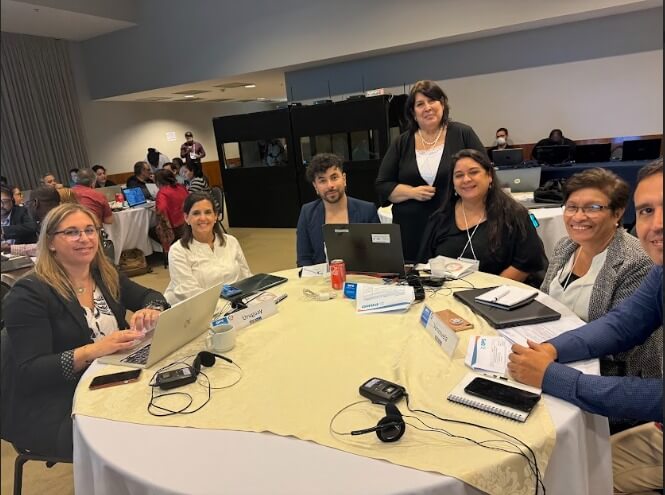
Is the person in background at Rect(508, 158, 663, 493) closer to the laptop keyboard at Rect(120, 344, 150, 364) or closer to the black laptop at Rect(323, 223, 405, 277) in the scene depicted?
the black laptop at Rect(323, 223, 405, 277)

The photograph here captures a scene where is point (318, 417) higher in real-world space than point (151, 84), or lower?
lower

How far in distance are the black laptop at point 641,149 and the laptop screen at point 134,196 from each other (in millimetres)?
5961

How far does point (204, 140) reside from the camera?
44.5ft

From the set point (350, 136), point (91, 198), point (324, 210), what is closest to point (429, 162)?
point (324, 210)

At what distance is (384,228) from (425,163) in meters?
0.98

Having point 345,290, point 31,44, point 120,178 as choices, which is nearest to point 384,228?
point 345,290

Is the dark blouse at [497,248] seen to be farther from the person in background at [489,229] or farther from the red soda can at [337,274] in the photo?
the red soda can at [337,274]

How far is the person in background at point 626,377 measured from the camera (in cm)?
117

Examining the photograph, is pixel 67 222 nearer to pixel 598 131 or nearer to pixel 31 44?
pixel 598 131

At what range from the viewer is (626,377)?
3.98ft

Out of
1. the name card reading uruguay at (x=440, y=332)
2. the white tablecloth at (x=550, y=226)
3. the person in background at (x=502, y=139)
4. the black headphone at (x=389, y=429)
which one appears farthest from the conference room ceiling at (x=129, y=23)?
the black headphone at (x=389, y=429)

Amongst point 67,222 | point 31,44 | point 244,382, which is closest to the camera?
point 244,382

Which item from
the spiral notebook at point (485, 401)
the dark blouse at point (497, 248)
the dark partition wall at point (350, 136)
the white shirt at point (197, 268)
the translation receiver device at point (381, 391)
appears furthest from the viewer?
the dark partition wall at point (350, 136)

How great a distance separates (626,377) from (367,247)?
4.01ft
